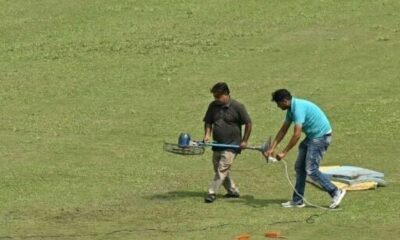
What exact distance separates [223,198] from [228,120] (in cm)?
140

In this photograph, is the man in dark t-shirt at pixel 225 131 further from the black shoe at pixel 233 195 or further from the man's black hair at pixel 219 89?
the black shoe at pixel 233 195

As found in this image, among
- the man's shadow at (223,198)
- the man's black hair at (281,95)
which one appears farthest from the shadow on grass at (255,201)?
the man's black hair at (281,95)

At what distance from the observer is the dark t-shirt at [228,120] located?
18.4m

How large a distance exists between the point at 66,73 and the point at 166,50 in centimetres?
360

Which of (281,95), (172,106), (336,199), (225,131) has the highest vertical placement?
(281,95)

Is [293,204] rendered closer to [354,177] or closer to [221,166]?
[221,166]

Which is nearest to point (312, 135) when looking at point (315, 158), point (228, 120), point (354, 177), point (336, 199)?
point (315, 158)

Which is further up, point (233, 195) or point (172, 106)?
point (172, 106)

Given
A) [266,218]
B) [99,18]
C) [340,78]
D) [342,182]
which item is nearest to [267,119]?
[340,78]

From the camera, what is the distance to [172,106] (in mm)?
27953

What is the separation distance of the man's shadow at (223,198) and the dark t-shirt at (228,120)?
0.89 meters

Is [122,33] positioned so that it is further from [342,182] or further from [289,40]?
[342,182]

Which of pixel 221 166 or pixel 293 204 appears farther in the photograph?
pixel 221 166

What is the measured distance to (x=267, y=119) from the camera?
86.6 ft
